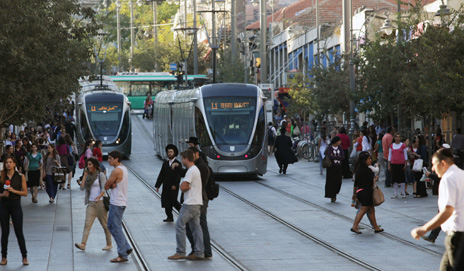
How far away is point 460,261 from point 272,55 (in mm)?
62657

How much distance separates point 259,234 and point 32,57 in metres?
7.85

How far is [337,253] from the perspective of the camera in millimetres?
13594

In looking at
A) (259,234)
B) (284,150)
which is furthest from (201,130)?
(259,234)

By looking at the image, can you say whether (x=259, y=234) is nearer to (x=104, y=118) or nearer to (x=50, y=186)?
(x=50, y=186)

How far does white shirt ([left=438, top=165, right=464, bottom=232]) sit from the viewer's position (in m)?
8.27

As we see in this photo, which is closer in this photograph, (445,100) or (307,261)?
(307,261)

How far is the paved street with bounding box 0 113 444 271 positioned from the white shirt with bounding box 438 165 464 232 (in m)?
→ 3.87

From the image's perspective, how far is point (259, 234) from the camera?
15891 mm

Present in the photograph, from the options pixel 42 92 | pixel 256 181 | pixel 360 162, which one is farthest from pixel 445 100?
pixel 42 92

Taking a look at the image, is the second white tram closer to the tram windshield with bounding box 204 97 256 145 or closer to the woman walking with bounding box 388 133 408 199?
the tram windshield with bounding box 204 97 256 145

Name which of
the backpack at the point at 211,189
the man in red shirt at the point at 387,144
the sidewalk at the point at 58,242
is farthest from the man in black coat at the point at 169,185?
the man in red shirt at the point at 387,144

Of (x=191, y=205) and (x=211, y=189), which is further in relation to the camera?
(x=211, y=189)

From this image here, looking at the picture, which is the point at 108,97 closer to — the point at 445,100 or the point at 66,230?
the point at 445,100

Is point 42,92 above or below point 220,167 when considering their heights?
above
